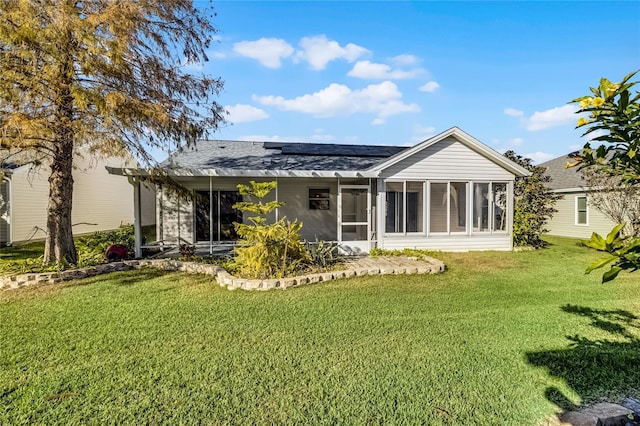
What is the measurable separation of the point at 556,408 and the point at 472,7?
1033 centimetres

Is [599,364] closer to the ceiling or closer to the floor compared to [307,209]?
closer to the floor

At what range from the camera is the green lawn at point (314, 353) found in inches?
113

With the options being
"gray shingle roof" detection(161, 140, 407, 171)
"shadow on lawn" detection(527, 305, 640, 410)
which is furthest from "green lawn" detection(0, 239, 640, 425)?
"gray shingle roof" detection(161, 140, 407, 171)

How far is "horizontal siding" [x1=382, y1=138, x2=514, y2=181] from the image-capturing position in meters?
11.2

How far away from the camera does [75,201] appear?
16.4 meters

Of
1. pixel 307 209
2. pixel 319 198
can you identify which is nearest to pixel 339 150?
pixel 319 198

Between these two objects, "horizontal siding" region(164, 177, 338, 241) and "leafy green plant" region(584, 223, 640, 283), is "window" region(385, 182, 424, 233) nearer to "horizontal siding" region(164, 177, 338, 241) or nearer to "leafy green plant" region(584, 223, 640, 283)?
"horizontal siding" region(164, 177, 338, 241)

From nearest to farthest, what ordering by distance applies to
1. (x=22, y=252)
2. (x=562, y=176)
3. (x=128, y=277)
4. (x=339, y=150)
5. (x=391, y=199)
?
1. (x=128, y=277)
2. (x=22, y=252)
3. (x=391, y=199)
4. (x=339, y=150)
5. (x=562, y=176)

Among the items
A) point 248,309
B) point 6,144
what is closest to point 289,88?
point 6,144

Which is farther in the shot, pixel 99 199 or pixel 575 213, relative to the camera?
pixel 99 199

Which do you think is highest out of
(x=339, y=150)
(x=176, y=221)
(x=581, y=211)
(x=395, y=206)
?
(x=339, y=150)

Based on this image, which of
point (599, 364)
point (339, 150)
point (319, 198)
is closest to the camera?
point (599, 364)

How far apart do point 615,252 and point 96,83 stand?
9926 mm

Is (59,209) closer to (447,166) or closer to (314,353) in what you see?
(314,353)
